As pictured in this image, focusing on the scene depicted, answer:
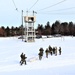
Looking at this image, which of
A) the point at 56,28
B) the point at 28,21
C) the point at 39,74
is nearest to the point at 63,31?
the point at 56,28

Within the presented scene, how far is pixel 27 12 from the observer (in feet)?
Answer: 219

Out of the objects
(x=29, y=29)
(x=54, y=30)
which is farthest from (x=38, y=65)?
(x=54, y=30)

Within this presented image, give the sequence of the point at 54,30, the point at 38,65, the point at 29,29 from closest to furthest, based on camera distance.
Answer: the point at 38,65, the point at 29,29, the point at 54,30

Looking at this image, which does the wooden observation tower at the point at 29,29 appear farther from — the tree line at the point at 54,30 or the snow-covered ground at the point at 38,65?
the tree line at the point at 54,30

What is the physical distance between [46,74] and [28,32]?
52.4 m

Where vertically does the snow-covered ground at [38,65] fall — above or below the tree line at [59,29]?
below

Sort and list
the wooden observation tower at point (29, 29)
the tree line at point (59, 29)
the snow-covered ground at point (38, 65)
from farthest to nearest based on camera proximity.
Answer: the tree line at point (59, 29) < the wooden observation tower at point (29, 29) < the snow-covered ground at point (38, 65)

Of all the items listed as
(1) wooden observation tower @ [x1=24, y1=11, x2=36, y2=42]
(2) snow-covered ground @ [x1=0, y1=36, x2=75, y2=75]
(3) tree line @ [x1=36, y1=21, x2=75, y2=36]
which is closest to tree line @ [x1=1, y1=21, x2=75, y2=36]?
(3) tree line @ [x1=36, y1=21, x2=75, y2=36]

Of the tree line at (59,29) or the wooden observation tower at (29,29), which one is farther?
the tree line at (59,29)

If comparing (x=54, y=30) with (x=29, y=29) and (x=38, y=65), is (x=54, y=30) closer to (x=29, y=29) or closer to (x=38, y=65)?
(x=29, y=29)

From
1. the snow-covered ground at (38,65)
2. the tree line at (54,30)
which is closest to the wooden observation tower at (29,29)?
the snow-covered ground at (38,65)

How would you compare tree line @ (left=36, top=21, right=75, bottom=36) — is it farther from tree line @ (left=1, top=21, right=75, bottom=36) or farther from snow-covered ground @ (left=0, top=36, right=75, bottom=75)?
snow-covered ground @ (left=0, top=36, right=75, bottom=75)

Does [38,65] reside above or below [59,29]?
below

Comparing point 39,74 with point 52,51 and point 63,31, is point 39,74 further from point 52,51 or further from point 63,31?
point 63,31
